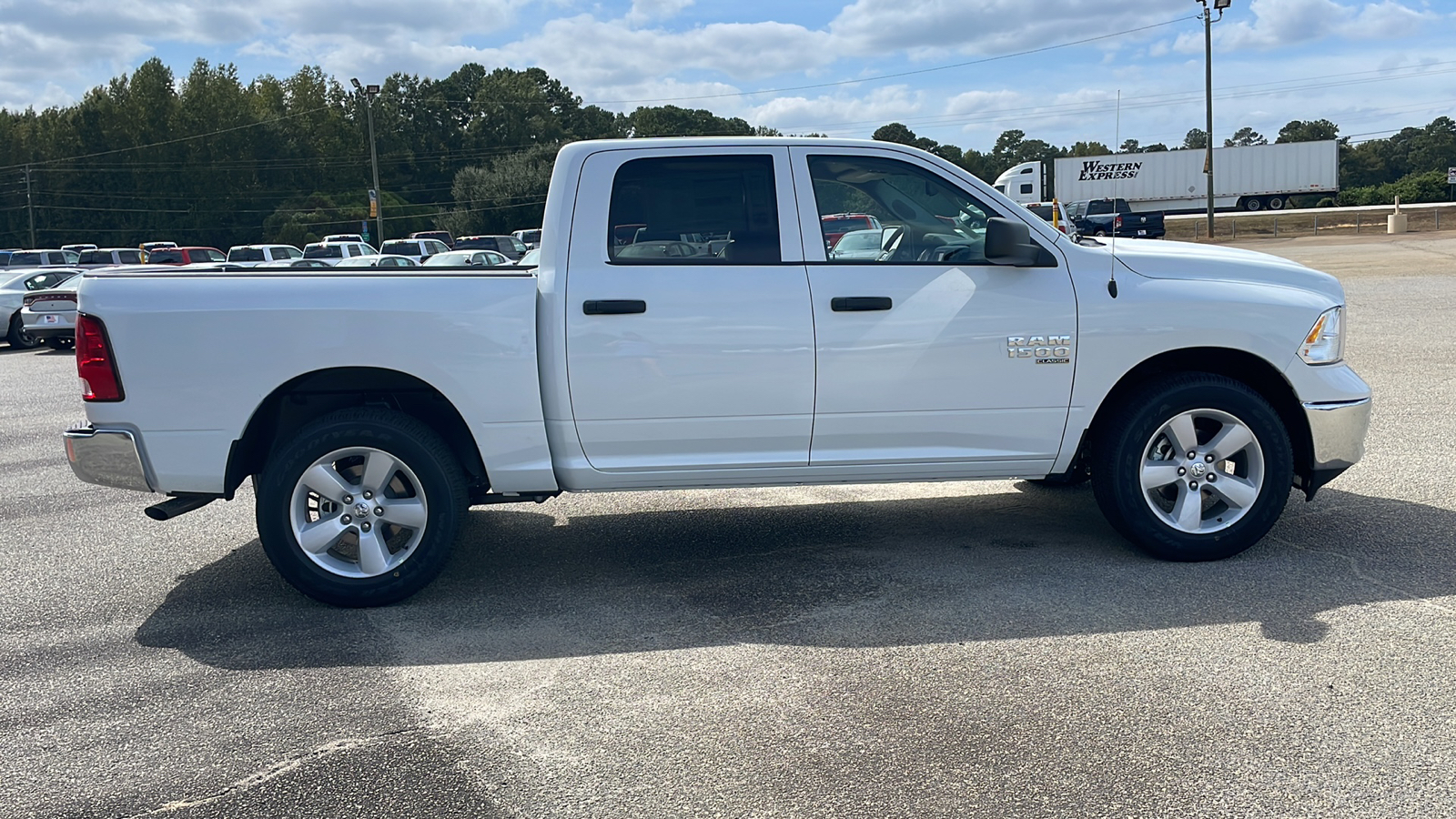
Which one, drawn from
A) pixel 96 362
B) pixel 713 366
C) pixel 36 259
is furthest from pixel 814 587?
pixel 36 259

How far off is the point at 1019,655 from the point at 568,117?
125 m

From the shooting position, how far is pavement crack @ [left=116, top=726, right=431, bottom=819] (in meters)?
3.38

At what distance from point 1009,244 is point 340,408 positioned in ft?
10.3

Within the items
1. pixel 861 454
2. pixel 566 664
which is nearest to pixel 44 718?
pixel 566 664

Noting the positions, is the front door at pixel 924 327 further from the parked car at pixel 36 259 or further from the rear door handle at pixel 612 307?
the parked car at pixel 36 259

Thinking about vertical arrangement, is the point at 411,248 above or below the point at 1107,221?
below

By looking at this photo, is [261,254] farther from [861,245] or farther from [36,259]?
[861,245]

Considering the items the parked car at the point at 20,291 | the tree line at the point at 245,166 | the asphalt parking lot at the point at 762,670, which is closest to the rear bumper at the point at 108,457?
the asphalt parking lot at the point at 762,670

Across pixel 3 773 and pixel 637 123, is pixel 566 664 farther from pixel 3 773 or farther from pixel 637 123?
pixel 637 123

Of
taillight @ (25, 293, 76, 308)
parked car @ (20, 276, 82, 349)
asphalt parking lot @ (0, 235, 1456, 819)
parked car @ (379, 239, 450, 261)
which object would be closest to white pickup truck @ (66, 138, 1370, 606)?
asphalt parking lot @ (0, 235, 1456, 819)

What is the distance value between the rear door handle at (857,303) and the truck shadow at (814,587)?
4.09 feet

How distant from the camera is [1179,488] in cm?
543

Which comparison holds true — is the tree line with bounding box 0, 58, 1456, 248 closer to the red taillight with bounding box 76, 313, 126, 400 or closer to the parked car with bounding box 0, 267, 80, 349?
the parked car with bounding box 0, 267, 80, 349

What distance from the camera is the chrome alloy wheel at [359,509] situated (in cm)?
504
